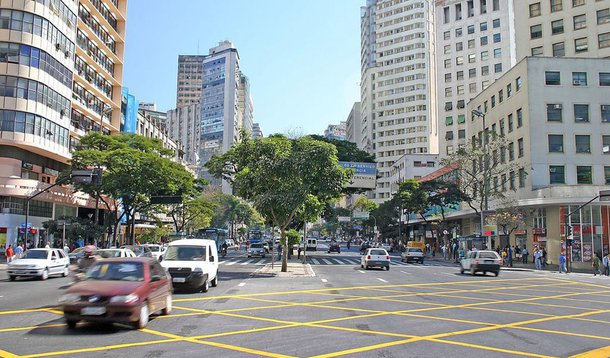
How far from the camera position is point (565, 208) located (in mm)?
45375

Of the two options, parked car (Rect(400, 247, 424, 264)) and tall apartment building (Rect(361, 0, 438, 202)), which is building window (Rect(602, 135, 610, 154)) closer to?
parked car (Rect(400, 247, 424, 264))

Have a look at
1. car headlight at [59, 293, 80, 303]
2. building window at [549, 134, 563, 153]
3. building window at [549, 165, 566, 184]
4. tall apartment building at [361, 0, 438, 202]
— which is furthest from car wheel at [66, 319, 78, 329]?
tall apartment building at [361, 0, 438, 202]

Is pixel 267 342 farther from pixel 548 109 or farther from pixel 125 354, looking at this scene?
pixel 548 109

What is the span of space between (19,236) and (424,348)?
149ft

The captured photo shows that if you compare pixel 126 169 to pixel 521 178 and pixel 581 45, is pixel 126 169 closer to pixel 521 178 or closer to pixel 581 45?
pixel 521 178

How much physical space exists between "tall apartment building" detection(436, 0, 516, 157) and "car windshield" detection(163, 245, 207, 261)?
87.0 metres

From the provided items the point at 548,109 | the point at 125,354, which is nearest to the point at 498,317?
the point at 125,354

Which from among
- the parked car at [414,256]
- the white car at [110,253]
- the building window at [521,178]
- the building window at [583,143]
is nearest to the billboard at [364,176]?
the parked car at [414,256]

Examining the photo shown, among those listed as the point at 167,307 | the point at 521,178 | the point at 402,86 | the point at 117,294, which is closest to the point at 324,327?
the point at 167,307

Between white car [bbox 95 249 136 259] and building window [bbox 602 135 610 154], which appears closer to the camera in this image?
white car [bbox 95 249 136 259]

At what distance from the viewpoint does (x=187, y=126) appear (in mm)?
→ 182875

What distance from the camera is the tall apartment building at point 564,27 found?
60.8 metres

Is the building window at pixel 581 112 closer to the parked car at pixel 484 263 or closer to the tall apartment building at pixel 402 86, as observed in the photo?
the parked car at pixel 484 263

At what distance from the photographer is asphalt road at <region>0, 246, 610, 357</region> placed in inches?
365
